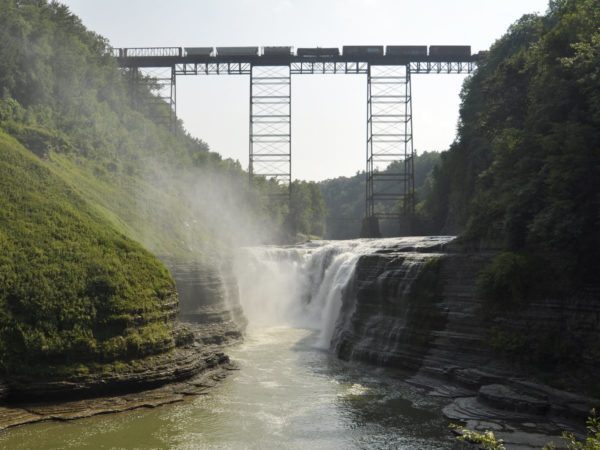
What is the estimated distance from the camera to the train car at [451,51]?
62.0 m

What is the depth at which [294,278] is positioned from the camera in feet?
154

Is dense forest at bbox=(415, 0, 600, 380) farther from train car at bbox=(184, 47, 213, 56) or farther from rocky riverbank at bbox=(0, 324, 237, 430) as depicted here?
train car at bbox=(184, 47, 213, 56)

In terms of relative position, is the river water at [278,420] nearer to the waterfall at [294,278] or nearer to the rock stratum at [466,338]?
the rock stratum at [466,338]

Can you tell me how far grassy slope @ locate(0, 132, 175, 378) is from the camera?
21.4 meters

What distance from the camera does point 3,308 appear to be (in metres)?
21.5

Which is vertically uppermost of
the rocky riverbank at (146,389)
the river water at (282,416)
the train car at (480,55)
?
the train car at (480,55)

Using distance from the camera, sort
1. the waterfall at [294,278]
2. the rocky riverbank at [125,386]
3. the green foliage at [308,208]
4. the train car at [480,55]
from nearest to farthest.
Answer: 1. the rocky riverbank at [125,386]
2. the waterfall at [294,278]
3. the train car at [480,55]
4. the green foliage at [308,208]

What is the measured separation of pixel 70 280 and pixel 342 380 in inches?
495

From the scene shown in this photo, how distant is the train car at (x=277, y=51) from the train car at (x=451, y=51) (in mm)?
15661

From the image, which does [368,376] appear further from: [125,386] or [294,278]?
[294,278]

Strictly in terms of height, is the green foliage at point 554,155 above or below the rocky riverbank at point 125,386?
above

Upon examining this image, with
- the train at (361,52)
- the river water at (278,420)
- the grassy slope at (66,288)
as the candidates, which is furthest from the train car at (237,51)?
the river water at (278,420)

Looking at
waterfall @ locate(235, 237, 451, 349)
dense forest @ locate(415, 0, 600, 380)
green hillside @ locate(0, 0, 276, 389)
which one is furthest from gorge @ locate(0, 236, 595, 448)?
green hillside @ locate(0, 0, 276, 389)

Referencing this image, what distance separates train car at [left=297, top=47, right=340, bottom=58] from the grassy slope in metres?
38.5
